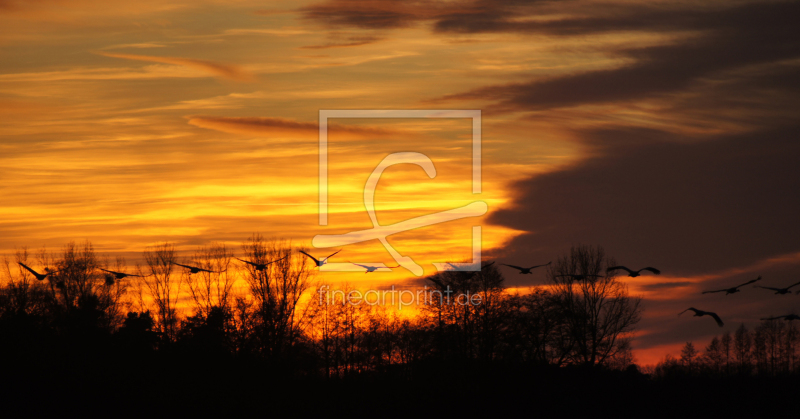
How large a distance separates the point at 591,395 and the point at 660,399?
6.37 metres

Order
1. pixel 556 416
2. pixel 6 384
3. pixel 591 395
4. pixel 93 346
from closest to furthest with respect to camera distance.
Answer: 1. pixel 6 384
2. pixel 93 346
3. pixel 556 416
4. pixel 591 395

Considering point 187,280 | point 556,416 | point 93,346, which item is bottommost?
point 556,416

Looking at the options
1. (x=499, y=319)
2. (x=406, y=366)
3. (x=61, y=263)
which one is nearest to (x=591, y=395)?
(x=499, y=319)

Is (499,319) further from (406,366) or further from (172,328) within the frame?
(172,328)

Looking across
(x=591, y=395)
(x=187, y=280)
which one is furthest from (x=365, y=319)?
(x=591, y=395)

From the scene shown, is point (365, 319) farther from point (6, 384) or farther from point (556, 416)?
point (6, 384)

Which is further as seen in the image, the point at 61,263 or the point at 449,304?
the point at 61,263

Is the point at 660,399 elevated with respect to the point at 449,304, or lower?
lower

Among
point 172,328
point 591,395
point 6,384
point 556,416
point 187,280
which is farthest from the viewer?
point 187,280

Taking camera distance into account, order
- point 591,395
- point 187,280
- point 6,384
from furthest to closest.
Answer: point 187,280 < point 591,395 < point 6,384

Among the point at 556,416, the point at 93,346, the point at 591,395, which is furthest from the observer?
the point at 591,395

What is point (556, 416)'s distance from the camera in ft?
170

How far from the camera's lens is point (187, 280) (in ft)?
216

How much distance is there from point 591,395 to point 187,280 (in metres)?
33.5
